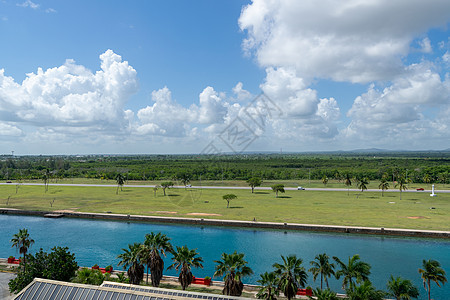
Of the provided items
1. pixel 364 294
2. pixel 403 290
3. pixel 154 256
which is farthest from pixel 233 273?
pixel 403 290

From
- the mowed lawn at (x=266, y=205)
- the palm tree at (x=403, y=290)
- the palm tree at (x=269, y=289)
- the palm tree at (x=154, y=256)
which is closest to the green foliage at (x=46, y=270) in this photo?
the palm tree at (x=154, y=256)

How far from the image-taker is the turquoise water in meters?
46.7

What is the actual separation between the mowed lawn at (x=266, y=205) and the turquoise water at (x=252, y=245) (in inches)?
295

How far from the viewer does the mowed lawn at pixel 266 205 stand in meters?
72.5

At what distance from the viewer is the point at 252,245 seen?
57.7 meters

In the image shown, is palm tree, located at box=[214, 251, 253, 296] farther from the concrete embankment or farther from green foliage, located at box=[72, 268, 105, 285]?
the concrete embankment

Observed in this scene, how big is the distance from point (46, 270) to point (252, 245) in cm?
3594

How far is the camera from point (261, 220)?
239 ft

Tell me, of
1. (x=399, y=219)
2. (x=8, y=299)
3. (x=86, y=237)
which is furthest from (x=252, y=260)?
(x=399, y=219)

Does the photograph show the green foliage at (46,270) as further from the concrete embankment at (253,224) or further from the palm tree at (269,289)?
the concrete embankment at (253,224)

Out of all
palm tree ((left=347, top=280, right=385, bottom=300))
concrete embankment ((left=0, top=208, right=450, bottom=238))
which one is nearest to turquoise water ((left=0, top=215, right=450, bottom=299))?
concrete embankment ((left=0, top=208, right=450, bottom=238))

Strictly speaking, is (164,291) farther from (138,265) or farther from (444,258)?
(444,258)

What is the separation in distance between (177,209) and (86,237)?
2941 cm

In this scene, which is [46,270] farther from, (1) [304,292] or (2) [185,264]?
(1) [304,292]
